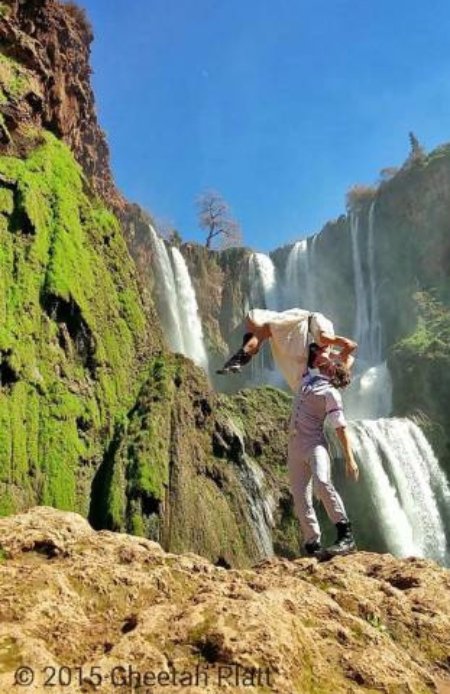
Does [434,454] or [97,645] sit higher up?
[434,454]

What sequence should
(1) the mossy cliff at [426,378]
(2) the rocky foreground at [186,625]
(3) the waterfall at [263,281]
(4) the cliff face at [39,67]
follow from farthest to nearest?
(3) the waterfall at [263,281] → (1) the mossy cliff at [426,378] → (4) the cliff face at [39,67] → (2) the rocky foreground at [186,625]

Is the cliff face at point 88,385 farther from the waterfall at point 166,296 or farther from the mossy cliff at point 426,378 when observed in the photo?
the waterfall at point 166,296

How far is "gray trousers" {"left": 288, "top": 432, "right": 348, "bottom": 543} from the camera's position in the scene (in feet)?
16.8

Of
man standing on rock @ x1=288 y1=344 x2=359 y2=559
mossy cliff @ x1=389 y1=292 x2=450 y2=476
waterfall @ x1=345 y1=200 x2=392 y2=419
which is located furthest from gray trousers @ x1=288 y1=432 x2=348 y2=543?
waterfall @ x1=345 y1=200 x2=392 y2=419

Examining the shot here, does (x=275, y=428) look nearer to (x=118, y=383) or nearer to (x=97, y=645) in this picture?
(x=118, y=383)

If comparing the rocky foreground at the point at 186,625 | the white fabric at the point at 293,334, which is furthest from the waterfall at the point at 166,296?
the rocky foreground at the point at 186,625

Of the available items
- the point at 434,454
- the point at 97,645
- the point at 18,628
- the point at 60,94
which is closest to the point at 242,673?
the point at 97,645

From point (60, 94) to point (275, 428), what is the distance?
15811mm

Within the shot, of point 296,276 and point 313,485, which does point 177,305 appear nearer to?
point 296,276

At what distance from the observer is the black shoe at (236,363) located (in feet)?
16.5

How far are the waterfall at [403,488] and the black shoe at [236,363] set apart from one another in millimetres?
23219

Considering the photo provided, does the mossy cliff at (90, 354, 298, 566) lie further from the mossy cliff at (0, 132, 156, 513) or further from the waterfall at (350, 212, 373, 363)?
the waterfall at (350, 212, 373, 363)

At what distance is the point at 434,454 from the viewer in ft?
103

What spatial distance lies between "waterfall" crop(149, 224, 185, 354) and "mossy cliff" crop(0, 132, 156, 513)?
16.9 metres
